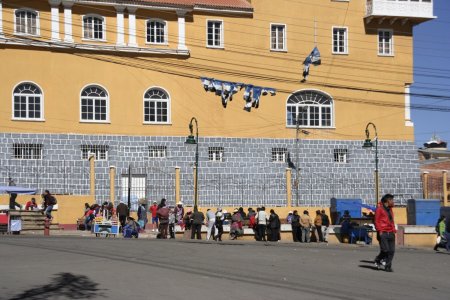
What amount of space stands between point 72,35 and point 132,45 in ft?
11.2

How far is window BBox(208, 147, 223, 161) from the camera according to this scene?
4641 centimetres

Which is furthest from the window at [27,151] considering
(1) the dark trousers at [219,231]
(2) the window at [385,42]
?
(2) the window at [385,42]

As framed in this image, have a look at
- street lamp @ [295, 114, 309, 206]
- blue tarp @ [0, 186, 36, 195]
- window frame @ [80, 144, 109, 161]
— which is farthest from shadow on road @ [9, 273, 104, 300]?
street lamp @ [295, 114, 309, 206]

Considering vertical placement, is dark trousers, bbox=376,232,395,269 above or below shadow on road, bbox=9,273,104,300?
above

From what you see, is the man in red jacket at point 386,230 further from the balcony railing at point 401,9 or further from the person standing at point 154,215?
the balcony railing at point 401,9

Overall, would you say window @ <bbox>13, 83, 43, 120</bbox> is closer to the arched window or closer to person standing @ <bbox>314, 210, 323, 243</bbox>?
the arched window

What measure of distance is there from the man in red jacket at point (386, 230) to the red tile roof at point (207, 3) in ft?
96.9

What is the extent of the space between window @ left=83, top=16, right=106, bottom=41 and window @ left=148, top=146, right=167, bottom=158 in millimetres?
6802

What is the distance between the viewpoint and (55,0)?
43.6 metres

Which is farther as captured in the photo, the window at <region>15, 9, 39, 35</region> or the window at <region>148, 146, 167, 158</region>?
the window at <region>148, 146, 167, 158</region>

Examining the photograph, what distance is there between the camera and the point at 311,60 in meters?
48.2

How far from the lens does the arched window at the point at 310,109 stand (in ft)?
160

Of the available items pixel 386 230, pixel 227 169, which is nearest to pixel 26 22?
pixel 227 169

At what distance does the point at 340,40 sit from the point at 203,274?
116ft
